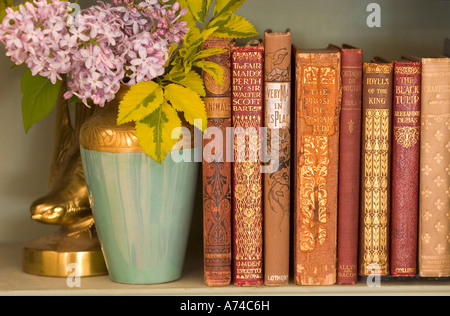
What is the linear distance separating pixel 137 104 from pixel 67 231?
239 mm

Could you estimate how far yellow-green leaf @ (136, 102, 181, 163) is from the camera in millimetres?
815

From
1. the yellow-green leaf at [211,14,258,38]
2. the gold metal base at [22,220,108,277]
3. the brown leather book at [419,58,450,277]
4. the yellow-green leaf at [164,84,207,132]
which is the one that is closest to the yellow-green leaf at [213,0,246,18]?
the yellow-green leaf at [211,14,258,38]

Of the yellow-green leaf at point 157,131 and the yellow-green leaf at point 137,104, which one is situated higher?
the yellow-green leaf at point 137,104

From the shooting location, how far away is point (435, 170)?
0.86 m

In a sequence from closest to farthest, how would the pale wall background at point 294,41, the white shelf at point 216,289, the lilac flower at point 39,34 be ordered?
the lilac flower at point 39,34
the white shelf at point 216,289
the pale wall background at point 294,41

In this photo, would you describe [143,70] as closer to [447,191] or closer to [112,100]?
[112,100]

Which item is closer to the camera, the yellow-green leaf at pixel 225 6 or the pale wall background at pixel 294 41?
the yellow-green leaf at pixel 225 6

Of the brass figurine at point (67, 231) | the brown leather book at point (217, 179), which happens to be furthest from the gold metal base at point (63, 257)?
the brown leather book at point (217, 179)

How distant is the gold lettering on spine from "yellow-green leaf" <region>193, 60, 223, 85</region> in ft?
0.58

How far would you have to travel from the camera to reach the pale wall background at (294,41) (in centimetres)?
106

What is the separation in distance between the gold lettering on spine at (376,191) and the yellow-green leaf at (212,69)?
178 mm

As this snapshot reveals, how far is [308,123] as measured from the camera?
84 centimetres

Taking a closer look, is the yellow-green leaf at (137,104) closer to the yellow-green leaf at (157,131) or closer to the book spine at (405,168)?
the yellow-green leaf at (157,131)

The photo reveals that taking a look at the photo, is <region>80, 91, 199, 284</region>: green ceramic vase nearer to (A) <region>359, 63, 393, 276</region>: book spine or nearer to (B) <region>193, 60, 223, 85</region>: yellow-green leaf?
(B) <region>193, 60, 223, 85</region>: yellow-green leaf
